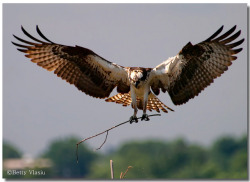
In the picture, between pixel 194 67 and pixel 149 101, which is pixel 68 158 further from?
pixel 194 67

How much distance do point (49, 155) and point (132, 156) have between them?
24.0 ft

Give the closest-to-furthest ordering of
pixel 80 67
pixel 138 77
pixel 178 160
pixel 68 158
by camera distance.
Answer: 1. pixel 138 77
2. pixel 80 67
3. pixel 68 158
4. pixel 178 160

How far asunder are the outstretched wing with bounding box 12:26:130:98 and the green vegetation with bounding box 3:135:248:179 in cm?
2261

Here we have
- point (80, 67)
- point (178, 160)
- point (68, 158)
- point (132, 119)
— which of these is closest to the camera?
point (132, 119)

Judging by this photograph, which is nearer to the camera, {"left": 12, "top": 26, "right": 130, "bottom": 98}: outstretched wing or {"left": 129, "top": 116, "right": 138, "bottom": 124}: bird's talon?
{"left": 129, "top": 116, "right": 138, "bottom": 124}: bird's talon

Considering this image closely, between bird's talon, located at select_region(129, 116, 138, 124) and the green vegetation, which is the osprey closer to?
bird's talon, located at select_region(129, 116, 138, 124)

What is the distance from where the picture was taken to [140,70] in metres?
9.73

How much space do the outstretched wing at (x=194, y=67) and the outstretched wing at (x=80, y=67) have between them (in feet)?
2.19

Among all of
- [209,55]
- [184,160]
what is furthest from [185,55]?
[184,160]

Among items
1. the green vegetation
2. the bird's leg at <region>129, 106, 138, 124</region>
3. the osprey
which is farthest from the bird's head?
the green vegetation

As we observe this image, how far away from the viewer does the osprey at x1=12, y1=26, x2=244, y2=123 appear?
31.7ft

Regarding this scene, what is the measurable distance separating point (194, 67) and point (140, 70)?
895 millimetres

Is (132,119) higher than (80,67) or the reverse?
the reverse

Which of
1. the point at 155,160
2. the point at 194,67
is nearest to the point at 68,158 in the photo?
the point at 155,160
